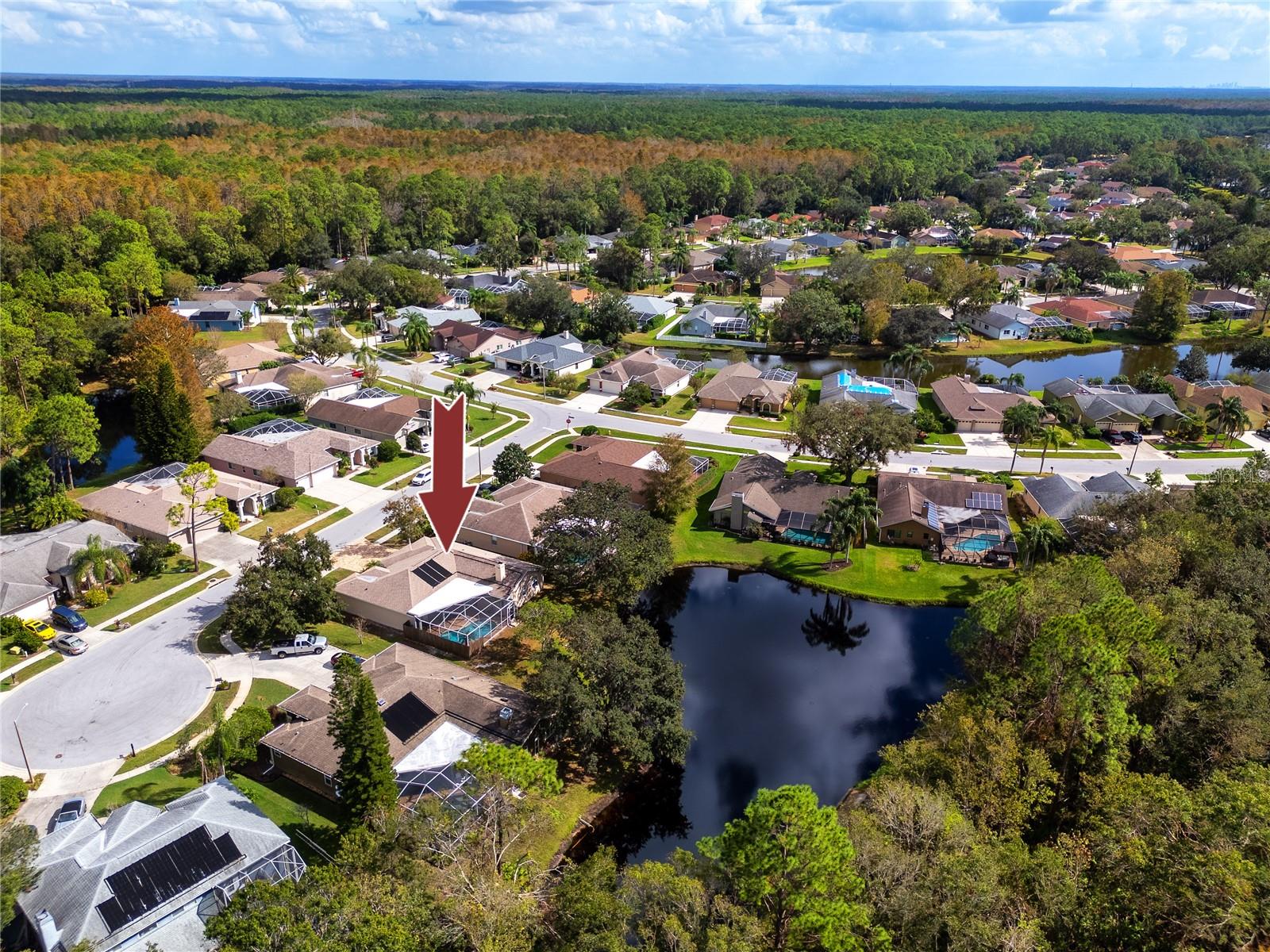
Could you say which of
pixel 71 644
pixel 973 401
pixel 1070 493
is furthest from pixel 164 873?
pixel 973 401

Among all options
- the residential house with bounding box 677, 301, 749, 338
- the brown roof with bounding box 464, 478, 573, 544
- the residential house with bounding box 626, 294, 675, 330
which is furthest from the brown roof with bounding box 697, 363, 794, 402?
the residential house with bounding box 626, 294, 675, 330

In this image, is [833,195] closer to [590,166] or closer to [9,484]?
[590,166]

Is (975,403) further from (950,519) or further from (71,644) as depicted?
(71,644)

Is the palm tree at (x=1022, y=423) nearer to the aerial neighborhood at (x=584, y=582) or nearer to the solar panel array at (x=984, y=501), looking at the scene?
the aerial neighborhood at (x=584, y=582)

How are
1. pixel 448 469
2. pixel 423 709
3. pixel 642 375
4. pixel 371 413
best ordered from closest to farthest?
pixel 448 469, pixel 423 709, pixel 371 413, pixel 642 375

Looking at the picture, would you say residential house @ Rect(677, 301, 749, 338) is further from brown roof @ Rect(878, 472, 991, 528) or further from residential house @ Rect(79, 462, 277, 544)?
residential house @ Rect(79, 462, 277, 544)

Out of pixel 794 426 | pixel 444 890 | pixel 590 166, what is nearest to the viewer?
pixel 444 890

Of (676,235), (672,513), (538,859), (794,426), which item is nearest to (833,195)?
(676,235)

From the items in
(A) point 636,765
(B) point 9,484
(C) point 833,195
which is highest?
(C) point 833,195
